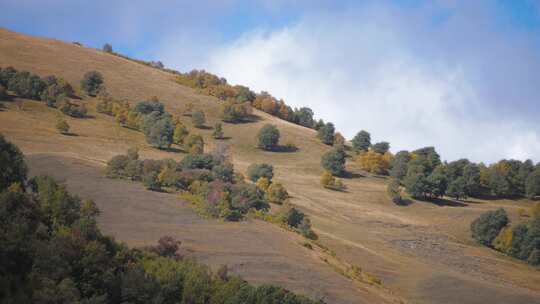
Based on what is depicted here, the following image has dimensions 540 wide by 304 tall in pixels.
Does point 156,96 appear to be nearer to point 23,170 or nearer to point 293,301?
point 23,170

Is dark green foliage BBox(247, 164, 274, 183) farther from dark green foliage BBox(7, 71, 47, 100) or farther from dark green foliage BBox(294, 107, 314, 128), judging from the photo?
dark green foliage BBox(294, 107, 314, 128)

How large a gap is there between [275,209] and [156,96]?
5568cm

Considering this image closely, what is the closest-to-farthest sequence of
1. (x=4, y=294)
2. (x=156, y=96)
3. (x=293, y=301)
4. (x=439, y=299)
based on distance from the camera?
(x=4, y=294), (x=293, y=301), (x=439, y=299), (x=156, y=96)

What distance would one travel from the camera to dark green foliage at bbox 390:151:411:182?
101050 mm

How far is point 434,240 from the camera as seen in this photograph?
74.4 m

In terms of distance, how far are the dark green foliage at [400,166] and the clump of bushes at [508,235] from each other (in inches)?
830

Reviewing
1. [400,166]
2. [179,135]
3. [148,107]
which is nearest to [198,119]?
[148,107]

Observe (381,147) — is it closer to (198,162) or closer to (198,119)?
(198,119)

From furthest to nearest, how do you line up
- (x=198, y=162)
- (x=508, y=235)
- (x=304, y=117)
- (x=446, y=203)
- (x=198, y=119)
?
(x=304, y=117), (x=198, y=119), (x=446, y=203), (x=508, y=235), (x=198, y=162)

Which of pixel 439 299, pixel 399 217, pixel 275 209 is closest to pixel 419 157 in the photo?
pixel 399 217

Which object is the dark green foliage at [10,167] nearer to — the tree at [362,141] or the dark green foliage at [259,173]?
the dark green foliage at [259,173]

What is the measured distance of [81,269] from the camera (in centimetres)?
2856

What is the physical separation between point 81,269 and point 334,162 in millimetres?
76457

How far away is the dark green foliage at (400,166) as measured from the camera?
10105cm
